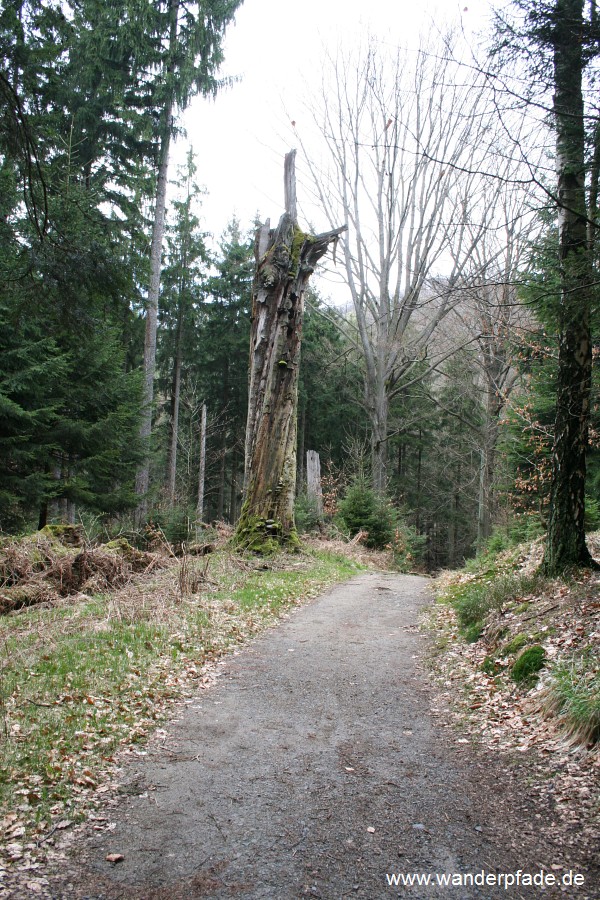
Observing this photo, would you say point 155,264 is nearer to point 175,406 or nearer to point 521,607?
point 175,406

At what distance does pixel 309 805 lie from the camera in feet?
10.7

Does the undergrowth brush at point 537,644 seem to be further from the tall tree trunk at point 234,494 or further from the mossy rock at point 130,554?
the tall tree trunk at point 234,494

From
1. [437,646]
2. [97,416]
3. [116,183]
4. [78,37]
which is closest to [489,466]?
[97,416]

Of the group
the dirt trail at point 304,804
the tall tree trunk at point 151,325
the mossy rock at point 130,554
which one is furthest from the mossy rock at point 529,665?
the tall tree trunk at point 151,325

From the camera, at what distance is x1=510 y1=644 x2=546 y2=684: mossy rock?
188 inches

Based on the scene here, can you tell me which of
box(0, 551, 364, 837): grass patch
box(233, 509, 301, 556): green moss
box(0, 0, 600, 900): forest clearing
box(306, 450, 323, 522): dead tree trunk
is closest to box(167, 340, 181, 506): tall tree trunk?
box(306, 450, 323, 522): dead tree trunk

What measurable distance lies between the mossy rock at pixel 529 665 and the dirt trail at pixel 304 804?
826 millimetres

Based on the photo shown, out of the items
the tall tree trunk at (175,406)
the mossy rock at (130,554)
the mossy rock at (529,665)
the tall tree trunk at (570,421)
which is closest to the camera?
the mossy rock at (529,665)

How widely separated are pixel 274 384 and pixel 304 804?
970 centimetres

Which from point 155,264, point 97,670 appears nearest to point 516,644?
point 97,670

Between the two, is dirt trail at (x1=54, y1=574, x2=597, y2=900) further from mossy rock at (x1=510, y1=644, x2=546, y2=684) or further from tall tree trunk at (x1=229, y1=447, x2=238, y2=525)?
tall tree trunk at (x1=229, y1=447, x2=238, y2=525)

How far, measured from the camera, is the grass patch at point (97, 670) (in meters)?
3.39

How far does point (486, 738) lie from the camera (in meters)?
4.17

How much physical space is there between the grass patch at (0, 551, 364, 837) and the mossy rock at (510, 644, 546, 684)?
2.91 m
